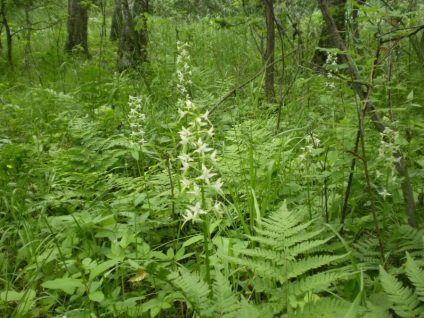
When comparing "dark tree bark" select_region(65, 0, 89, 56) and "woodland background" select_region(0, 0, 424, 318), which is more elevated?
"dark tree bark" select_region(65, 0, 89, 56)

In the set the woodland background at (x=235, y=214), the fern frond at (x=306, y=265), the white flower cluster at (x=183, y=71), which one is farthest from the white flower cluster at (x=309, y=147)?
the white flower cluster at (x=183, y=71)

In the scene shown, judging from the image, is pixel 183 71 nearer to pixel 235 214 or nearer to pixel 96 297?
pixel 235 214

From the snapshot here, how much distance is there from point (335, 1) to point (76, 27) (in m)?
5.25

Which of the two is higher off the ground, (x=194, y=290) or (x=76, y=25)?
(x=76, y=25)

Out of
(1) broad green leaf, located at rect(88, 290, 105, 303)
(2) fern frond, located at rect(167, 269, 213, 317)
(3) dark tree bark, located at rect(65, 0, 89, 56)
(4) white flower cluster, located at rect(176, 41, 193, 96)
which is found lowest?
(1) broad green leaf, located at rect(88, 290, 105, 303)

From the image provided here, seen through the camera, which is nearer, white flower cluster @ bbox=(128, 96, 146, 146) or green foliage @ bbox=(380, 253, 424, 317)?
green foliage @ bbox=(380, 253, 424, 317)

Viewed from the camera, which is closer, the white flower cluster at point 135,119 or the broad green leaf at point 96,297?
the broad green leaf at point 96,297

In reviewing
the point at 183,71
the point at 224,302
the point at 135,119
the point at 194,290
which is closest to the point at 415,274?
the point at 224,302

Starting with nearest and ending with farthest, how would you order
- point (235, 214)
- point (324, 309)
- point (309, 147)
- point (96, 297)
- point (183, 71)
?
point (324, 309), point (96, 297), point (309, 147), point (235, 214), point (183, 71)

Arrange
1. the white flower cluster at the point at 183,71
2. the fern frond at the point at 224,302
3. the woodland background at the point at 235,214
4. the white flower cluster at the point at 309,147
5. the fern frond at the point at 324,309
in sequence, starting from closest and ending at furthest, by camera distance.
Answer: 1. the fern frond at the point at 324,309
2. the fern frond at the point at 224,302
3. the woodland background at the point at 235,214
4. the white flower cluster at the point at 309,147
5. the white flower cluster at the point at 183,71

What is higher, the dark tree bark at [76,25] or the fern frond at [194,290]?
the dark tree bark at [76,25]

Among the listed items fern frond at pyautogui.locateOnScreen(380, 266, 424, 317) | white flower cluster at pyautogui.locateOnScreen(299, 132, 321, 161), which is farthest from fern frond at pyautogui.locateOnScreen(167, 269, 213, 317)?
white flower cluster at pyautogui.locateOnScreen(299, 132, 321, 161)

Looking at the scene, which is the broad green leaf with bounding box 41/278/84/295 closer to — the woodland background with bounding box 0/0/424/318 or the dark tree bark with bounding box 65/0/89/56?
the woodland background with bounding box 0/0/424/318

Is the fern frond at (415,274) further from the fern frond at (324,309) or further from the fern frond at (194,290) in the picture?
the fern frond at (194,290)
